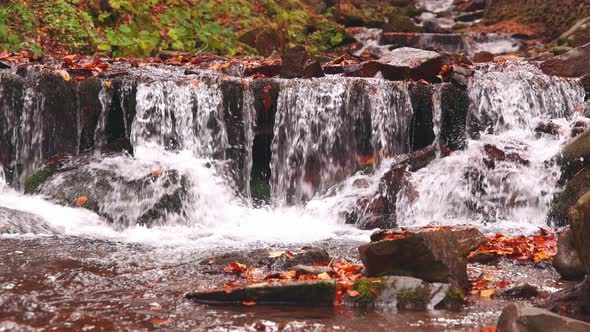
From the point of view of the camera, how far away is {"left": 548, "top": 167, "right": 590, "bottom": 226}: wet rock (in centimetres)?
743

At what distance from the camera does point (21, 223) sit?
20.9 ft

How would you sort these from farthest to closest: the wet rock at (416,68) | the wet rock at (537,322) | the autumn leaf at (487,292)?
1. the wet rock at (416,68)
2. the autumn leaf at (487,292)
3. the wet rock at (537,322)

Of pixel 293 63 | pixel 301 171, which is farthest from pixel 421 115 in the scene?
pixel 293 63

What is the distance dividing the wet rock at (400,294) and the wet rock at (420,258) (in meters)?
0.17

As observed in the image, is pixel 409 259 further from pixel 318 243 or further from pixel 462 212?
pixel 462 212

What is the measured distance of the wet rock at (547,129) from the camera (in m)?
8.92

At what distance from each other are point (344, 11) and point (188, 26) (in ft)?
26.1

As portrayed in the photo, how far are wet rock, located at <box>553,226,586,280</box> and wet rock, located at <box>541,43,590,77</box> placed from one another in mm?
6744

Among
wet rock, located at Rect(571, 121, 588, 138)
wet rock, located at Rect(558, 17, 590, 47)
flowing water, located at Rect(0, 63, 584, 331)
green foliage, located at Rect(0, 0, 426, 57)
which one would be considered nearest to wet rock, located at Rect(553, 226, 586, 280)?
flowing water, located at Rect(0, 63, 584, 331)

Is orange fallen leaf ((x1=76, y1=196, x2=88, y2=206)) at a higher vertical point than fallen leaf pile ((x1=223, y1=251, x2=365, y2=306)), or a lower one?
higher

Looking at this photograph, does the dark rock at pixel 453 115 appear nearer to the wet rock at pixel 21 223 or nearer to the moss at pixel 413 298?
the moss at pixel 413 298

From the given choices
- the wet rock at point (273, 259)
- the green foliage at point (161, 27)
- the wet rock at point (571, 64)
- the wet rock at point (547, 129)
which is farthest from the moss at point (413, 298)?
the green foliage at point (161, 27)

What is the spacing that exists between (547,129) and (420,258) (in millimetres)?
6053

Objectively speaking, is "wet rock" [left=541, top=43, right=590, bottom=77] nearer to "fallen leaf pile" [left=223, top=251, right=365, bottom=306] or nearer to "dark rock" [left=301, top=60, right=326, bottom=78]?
"dark rock" [left=301, top=60, right=326, bottom=78]
